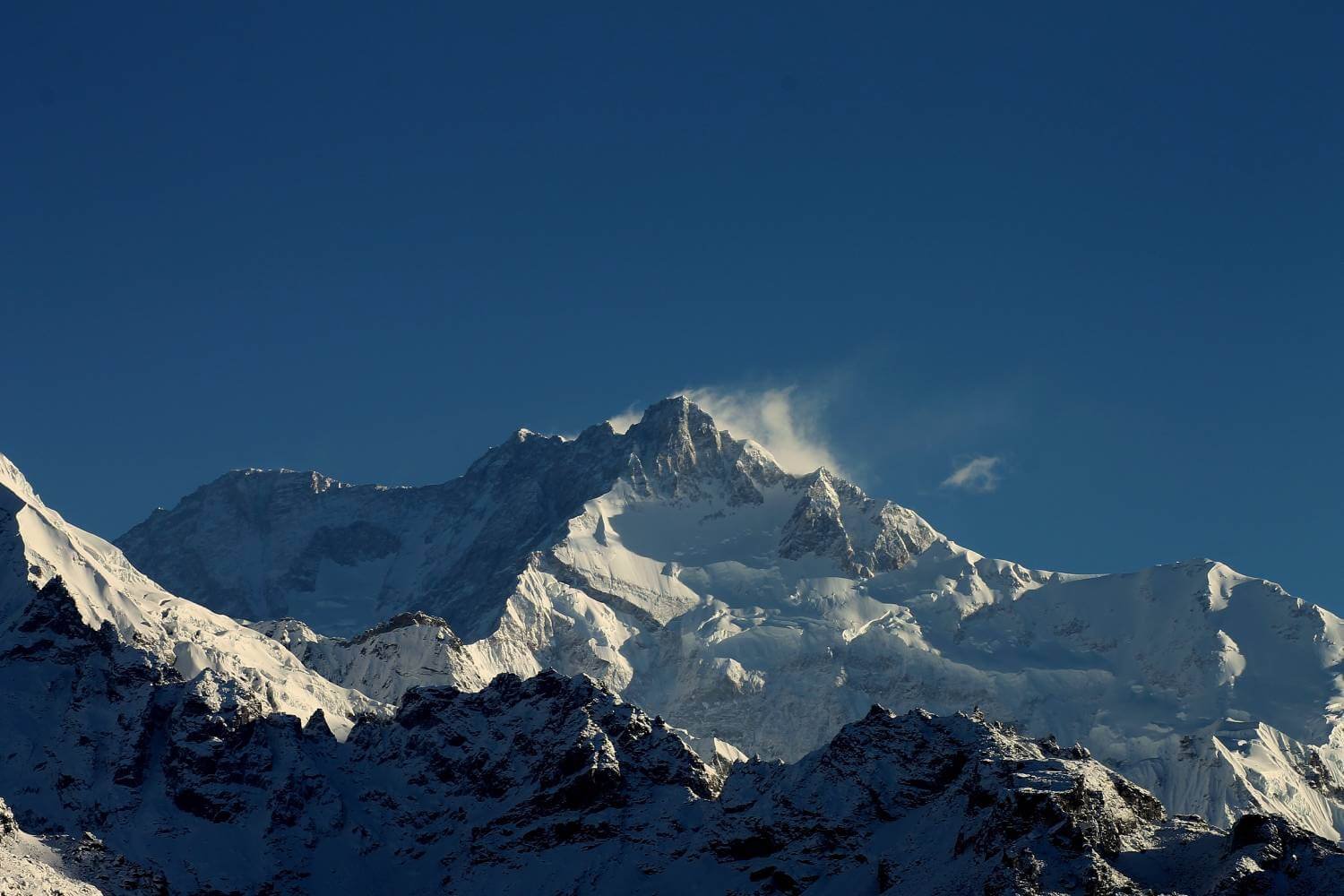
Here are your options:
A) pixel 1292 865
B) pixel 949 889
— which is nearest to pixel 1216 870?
pixel 1292 865

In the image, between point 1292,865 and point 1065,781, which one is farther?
point 1065,781

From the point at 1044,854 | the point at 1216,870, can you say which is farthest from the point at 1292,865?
the point at 1044,854

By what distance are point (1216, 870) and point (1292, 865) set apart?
718cm

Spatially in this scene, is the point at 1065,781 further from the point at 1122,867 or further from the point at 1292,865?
the point at 1292,865

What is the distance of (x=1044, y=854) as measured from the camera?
190625 millimetres

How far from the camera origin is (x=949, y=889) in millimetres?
197625

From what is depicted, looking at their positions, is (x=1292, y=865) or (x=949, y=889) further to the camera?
(x=949, y=889)

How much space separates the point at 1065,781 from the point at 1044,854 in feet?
37.0

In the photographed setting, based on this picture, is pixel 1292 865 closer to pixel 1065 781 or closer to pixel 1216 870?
pixel 1216 870

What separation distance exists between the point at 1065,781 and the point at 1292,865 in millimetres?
23852

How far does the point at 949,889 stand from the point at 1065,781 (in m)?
15.8

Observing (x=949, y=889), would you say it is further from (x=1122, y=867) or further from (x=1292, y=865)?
(x=1292, y=865)

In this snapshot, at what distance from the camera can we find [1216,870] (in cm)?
18900

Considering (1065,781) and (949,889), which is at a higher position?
(1065,781)
